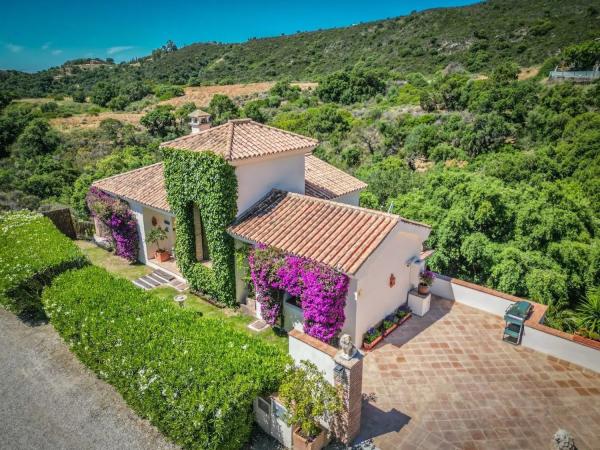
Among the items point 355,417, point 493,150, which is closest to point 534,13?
point 493,150

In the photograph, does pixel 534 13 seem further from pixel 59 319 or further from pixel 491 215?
pixel 59 319

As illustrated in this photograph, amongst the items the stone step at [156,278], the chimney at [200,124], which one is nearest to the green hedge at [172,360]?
the stone step at [156,278]

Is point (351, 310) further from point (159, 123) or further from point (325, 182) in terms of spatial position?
point (159, 123)

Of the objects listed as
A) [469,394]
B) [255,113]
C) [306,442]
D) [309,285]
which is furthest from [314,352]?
[255,113]

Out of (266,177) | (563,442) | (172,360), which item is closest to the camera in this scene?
(563,442)

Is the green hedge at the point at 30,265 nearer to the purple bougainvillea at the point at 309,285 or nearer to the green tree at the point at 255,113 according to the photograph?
the purple bougainvillea at the point at 309,285
